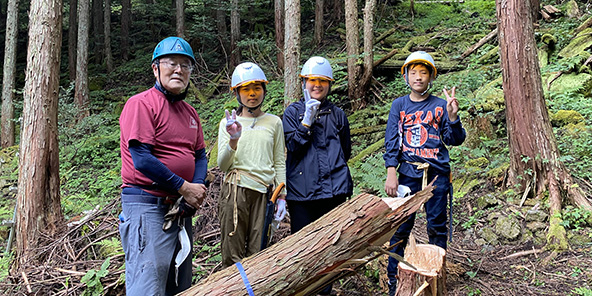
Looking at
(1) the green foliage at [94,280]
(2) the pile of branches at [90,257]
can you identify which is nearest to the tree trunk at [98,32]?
(2) the pile of branches at [90,257]

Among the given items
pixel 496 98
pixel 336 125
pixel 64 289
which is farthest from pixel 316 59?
pixel 496 98

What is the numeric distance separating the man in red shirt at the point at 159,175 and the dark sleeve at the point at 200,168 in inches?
0.6

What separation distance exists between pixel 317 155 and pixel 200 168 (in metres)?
1.10

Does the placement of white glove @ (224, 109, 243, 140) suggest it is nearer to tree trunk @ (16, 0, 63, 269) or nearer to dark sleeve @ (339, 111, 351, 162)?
dark sleeve @ (339, 111, 351, 162)

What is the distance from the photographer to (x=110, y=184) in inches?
336

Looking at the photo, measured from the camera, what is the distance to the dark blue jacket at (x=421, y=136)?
3609mm

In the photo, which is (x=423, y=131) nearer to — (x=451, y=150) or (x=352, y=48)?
(x=451, y=150)

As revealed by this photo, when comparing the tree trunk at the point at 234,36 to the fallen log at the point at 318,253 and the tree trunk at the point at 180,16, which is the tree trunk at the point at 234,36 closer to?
the tree trunk at the point at 180,16

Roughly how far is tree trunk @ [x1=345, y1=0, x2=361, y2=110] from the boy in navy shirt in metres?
5.66

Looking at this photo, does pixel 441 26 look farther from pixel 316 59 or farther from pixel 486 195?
pixel 316 59

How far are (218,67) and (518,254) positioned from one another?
521 inches

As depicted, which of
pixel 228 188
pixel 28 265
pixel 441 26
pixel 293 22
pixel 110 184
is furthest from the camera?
pixel 441 26

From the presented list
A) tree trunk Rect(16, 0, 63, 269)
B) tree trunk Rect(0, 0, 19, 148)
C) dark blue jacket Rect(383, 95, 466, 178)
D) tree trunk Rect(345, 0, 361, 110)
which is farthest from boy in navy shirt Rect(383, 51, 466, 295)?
tree trunk Rect(0, 0, 19, 148)

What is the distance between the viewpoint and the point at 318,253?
2.59 metres
